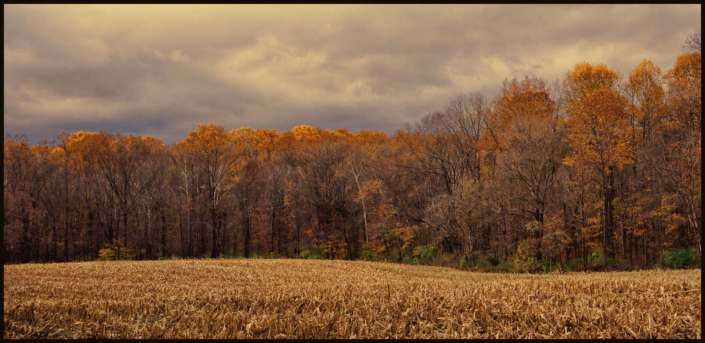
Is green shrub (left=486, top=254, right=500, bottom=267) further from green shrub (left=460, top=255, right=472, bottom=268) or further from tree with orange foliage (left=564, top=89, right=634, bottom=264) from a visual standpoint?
tree with orange foliage (left=564, top=89, right=634, bottom=264)

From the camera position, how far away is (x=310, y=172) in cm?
5156

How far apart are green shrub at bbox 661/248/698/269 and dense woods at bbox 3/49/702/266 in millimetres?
1131

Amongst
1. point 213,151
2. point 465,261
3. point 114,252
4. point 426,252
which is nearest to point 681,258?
point 465,261

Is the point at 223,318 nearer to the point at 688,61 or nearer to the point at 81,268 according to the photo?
the point at 81,268

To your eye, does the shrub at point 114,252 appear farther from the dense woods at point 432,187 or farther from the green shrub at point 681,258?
the green shrub at point 681,258

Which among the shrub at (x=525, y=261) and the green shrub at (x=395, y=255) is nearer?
the shrub at (x=525, y=261)

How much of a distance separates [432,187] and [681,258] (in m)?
23.7

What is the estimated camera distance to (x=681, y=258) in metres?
25.7

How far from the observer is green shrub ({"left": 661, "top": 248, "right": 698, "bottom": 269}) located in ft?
83.9

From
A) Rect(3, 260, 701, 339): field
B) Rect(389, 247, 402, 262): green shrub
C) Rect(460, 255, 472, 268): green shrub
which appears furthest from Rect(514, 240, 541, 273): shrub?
Rect(3, 260, 701, 339): field

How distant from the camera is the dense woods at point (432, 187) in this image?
99.2ft

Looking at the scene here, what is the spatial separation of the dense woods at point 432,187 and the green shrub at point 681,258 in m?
1.13

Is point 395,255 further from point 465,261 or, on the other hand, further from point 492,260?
point 492,260

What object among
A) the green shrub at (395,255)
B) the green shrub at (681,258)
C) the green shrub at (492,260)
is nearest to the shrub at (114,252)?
the green shrub at (395,255)
